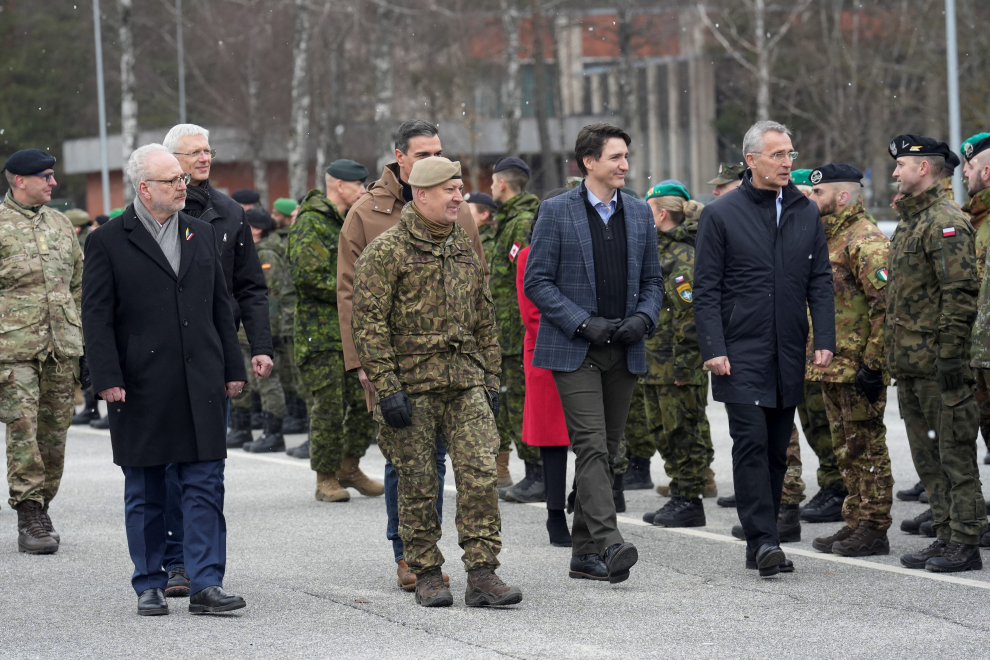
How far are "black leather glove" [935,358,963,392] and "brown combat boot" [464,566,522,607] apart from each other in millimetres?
2489

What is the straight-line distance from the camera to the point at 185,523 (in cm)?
627

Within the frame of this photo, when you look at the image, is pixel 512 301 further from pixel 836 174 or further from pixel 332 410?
pixel 836 174

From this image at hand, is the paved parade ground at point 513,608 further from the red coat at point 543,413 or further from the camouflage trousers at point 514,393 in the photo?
the camouflage trousers at point 514,393

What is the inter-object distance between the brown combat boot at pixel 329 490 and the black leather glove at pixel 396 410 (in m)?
3.47

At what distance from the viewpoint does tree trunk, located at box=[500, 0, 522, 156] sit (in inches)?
1237

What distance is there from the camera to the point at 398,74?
43.8 m

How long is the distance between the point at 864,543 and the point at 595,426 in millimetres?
1780

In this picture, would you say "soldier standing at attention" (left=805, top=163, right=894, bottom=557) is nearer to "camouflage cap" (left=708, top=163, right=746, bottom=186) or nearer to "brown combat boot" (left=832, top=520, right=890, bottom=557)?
"brown combat boot" (left=832, top=520, right=890, bottom=557)

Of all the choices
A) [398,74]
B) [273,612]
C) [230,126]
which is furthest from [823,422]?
[230,126]

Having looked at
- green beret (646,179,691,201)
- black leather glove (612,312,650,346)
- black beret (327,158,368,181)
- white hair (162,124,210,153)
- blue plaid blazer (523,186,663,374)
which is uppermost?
white hair (162,124,210,153)

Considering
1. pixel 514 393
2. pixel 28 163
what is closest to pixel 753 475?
pixel 514 393

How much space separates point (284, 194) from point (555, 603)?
4734 cm

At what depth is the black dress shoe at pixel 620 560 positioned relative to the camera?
21.3 ft

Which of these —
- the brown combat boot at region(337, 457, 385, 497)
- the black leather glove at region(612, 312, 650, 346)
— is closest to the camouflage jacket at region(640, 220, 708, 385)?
the black leather glove at region(612, 312, 650, 346)
